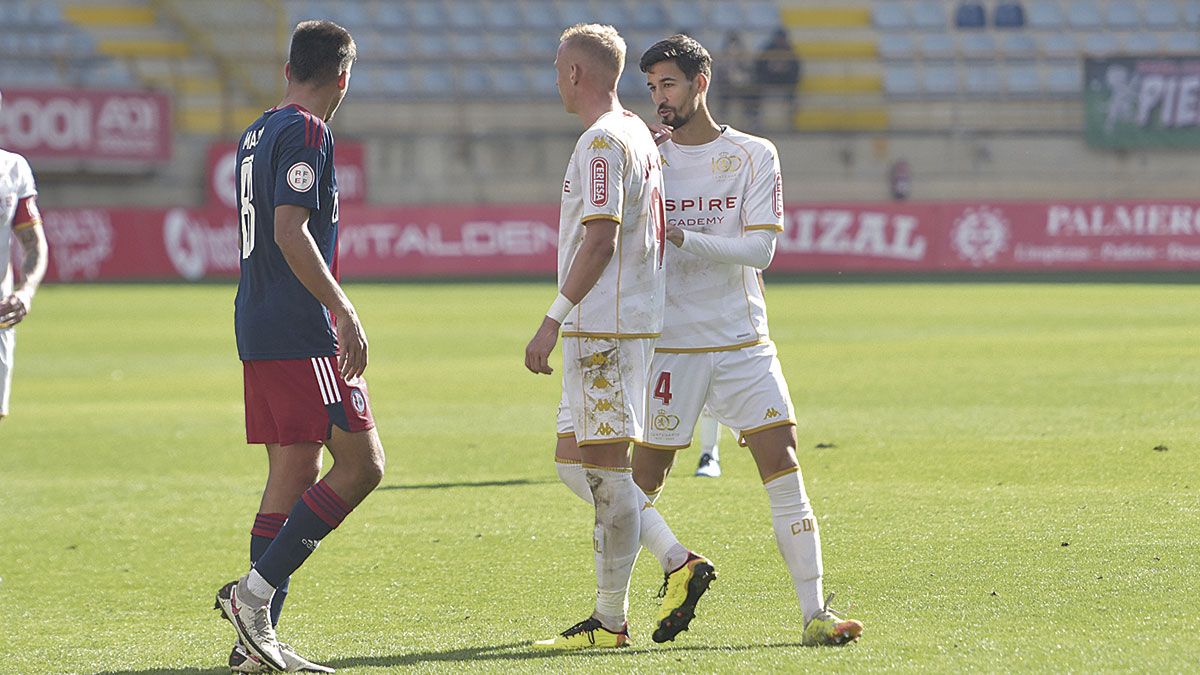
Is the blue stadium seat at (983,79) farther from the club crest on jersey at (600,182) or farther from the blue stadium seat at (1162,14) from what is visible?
the club crest on jersey at (600,182)

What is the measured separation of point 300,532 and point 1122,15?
116 feet

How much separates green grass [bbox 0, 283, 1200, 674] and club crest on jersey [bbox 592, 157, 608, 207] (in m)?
1.42

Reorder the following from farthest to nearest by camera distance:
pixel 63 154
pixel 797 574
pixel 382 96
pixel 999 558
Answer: pixel 382 96
pixel 63 154
pixel 999 558
pixel 797 574

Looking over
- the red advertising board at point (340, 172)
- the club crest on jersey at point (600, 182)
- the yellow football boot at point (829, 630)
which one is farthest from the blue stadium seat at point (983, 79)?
the club crest on jersey at point (600, 182)

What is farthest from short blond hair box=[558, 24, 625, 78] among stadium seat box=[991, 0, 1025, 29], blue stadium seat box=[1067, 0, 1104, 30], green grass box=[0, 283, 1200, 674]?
blue stadium seat box=[1067, 0, 1104, 30]

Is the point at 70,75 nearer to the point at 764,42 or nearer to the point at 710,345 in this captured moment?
the point at 764,42

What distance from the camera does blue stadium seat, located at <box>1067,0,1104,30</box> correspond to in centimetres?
3672

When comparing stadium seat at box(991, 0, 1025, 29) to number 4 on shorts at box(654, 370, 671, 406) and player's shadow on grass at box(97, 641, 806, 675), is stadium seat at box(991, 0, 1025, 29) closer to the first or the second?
number 4 on shorts at box(654, 370, 671, 406)

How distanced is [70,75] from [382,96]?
21.0 feet

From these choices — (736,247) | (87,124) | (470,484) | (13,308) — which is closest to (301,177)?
(736,247)

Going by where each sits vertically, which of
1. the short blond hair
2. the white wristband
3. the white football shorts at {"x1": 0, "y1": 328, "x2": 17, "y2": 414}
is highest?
the short blond hair

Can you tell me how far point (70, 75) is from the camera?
109ft

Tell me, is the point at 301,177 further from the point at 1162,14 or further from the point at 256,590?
the point at 1162,14

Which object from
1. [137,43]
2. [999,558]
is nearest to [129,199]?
[137,43]
